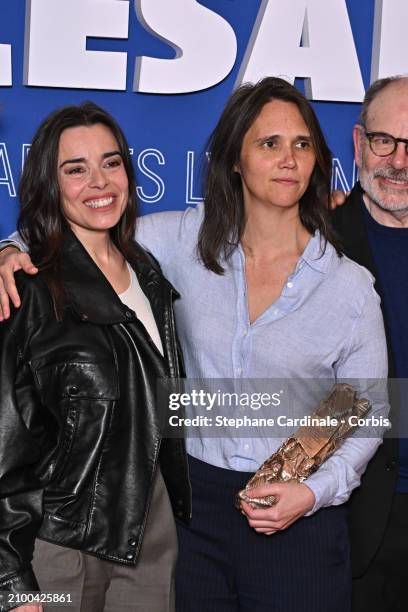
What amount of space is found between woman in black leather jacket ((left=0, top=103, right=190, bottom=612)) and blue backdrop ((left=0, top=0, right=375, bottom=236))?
93cm

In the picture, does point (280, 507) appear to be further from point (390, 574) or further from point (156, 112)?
point (156, 112)

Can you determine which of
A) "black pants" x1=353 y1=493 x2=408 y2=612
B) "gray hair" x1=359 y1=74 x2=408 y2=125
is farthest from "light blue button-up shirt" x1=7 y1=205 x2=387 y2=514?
"gray hair" x1=359 y1=74 x2=408 y2=125

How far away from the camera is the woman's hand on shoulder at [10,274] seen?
2.15 meters

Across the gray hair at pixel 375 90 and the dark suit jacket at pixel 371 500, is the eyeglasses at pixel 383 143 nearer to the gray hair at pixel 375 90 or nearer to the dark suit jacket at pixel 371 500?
the gray hair at pixel 375 90

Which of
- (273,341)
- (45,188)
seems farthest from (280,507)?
(45,188)

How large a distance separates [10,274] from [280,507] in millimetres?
882

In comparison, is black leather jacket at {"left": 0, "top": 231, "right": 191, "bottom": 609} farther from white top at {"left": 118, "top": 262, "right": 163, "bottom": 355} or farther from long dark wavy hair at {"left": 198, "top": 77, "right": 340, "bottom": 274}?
long dark wavy hair at {"left": 198, "top": 77, "right": 340, "bottom": 274}

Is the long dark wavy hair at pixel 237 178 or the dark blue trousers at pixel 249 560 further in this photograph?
the long dark wavy hair at pixel 237 178

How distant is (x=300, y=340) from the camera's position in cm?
235

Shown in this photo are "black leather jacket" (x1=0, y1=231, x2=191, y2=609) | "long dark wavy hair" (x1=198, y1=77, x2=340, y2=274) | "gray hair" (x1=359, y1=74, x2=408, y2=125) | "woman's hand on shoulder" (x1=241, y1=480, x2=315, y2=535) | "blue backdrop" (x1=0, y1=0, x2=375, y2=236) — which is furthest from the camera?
"blue backdrop" (x1=0, y1=0, x2=375, y2=236)

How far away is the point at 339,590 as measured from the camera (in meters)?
2.38

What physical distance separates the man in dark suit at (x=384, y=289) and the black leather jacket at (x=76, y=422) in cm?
70

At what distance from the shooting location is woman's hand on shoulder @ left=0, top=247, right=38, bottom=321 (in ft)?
7.05

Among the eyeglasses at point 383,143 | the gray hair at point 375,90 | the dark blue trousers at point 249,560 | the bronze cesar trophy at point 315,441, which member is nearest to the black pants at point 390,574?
the dark blue trousers at point 249,560
